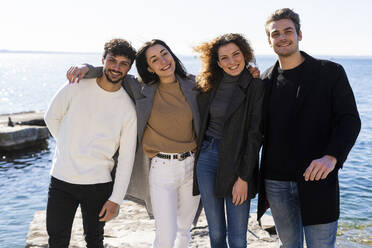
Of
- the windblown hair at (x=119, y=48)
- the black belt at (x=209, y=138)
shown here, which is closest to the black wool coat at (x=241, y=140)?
the black belt at (x=209, y=138)

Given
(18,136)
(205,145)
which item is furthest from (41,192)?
(205,145)

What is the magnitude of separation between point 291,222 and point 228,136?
95 centimetres

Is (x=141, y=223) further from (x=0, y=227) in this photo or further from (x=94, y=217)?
(x=0, y=227)

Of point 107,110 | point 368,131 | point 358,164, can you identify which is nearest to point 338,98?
point 107,110

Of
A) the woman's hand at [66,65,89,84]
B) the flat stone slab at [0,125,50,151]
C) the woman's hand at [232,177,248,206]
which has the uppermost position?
the woman's hand at [66,65,89,84]

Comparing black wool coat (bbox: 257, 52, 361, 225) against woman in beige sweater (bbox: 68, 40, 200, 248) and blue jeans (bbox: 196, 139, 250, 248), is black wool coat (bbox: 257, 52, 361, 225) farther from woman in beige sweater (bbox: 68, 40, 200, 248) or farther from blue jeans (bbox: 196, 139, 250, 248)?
woman in beige sweater (bbox: 68, 40, 200, 248)

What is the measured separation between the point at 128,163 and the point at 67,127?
2.15 ft

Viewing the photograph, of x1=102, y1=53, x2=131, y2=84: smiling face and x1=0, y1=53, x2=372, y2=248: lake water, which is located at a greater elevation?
x1=102, y1=53, x2=131, y2=84: smiling face

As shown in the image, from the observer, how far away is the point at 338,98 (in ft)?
10.2

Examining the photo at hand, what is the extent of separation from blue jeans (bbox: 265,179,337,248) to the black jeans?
1.54m

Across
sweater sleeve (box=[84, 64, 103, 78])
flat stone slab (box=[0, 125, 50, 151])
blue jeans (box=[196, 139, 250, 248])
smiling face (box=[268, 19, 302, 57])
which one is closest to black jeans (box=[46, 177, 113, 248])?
blue jeans (box=[196, 139, 250, 248])

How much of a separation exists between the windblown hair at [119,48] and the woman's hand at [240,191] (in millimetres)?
1545

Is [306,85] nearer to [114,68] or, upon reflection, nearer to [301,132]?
[301,132]

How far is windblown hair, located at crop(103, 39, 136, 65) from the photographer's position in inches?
142
